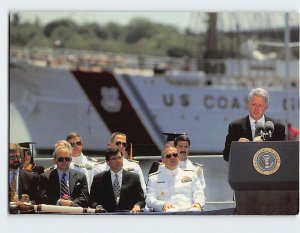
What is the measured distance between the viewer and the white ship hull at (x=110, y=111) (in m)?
6.64

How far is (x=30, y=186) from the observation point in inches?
260

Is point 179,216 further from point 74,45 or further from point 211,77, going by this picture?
point 74,45

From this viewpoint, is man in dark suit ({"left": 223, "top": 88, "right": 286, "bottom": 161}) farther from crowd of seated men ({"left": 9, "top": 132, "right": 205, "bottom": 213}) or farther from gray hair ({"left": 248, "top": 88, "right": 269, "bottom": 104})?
crowd of seated men ({"left": 9, "top": 132, "right": 205, "bottom": 213})

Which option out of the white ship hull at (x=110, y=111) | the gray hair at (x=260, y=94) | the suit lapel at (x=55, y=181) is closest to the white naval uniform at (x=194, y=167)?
the white ship hull at (x=110, y=111)

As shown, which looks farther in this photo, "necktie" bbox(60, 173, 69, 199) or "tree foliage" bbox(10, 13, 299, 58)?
"tree foliage" bbox(10, 13, 299, 58)

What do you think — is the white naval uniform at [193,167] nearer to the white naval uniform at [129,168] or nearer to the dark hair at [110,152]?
the white naval uniform at [129,168]

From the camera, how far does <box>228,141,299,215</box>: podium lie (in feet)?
21.2

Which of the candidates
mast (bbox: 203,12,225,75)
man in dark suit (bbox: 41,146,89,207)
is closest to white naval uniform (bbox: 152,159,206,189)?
man in dark suit (bbox: 41,146,89,207)

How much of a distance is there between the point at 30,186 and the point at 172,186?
3.16ft

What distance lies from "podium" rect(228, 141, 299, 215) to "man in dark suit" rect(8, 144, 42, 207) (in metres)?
1.32

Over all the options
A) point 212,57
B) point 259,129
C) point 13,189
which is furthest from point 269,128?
point 212,57

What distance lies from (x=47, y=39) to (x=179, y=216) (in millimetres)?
2619
